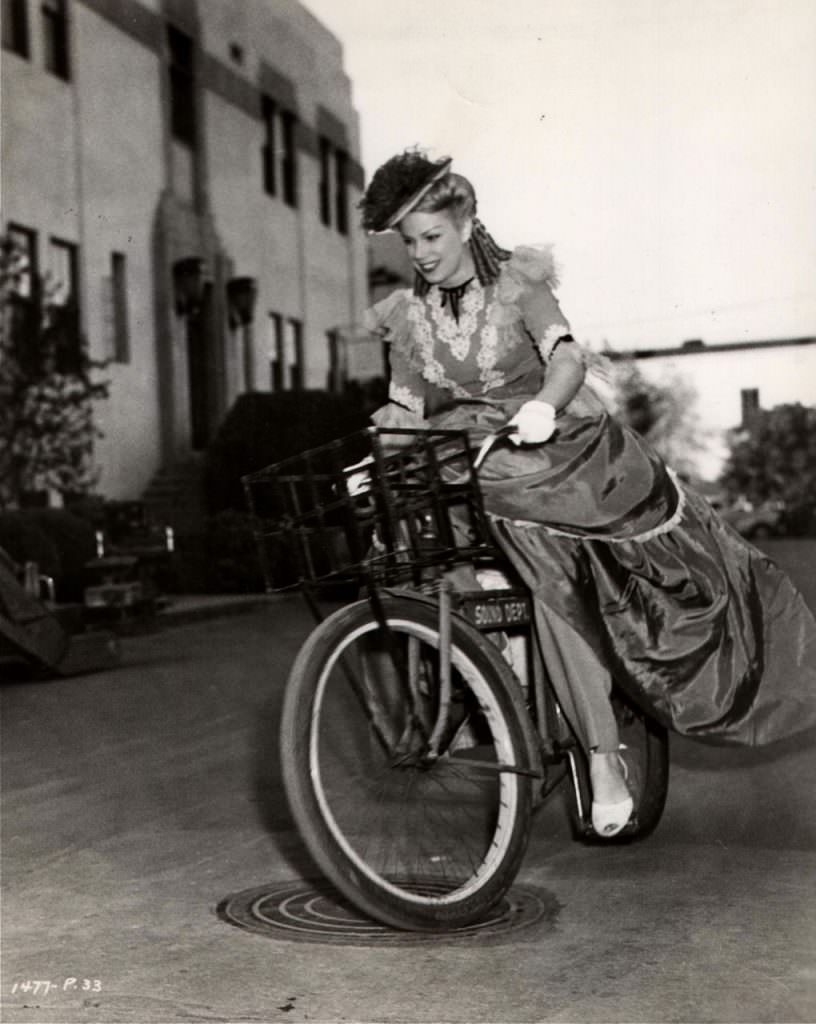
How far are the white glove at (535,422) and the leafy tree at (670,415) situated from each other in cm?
2983

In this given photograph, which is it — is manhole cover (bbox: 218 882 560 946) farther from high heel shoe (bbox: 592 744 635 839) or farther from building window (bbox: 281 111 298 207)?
building window (bbox: 281 111 298 207)

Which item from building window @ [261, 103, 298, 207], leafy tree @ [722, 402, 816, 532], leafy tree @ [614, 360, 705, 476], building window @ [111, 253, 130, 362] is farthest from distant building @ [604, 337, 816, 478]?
leafy tree @ [722, 402, 816, 532]

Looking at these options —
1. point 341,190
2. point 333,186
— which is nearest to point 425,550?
point 333,186

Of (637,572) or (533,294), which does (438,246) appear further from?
(637,572)

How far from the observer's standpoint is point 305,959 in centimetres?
395

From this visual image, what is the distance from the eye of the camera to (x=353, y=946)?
406 cm

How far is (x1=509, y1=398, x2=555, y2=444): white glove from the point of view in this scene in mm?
3973

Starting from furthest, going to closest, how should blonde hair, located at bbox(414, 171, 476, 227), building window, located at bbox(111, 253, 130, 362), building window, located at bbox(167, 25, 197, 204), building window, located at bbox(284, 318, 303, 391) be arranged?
building window, located at bbox(284, 318, 303, 391), building window, located at bbox(167, 25, 197, 204), building window, located at bbox(111, 253, 130, 362), blonde hair, located at bbox(414, 171, 476, 227)

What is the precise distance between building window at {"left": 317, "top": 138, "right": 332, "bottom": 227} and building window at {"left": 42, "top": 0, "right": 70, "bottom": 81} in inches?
301

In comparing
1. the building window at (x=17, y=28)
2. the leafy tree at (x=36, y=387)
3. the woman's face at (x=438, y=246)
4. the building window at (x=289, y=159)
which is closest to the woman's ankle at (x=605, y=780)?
the woman's face at (x=438, y=246)

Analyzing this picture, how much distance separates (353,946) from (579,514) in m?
1.24

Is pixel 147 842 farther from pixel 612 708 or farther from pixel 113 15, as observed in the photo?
pixel 113 15

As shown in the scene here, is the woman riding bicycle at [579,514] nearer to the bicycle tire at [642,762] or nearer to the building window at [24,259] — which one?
the bicycle tire at [642,762]

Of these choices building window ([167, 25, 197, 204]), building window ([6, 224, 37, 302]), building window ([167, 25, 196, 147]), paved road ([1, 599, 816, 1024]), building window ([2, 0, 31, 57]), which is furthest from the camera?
building window ([167, 25, 197, 204])
